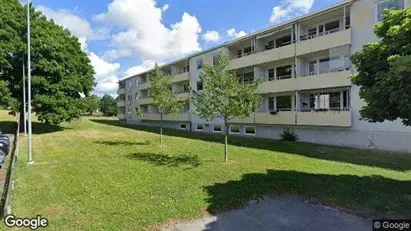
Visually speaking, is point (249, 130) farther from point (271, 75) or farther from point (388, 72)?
point (388, 72)

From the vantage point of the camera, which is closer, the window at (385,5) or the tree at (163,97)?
the window at (385,5)

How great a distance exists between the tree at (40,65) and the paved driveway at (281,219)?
78.6 ft

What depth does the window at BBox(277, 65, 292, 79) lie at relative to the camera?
26.1 metres

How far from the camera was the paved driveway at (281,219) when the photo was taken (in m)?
7.25

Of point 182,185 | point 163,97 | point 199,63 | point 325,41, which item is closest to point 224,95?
point 182,185

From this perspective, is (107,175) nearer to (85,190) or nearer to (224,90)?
(85,190)

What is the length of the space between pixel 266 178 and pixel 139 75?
49.6 meters

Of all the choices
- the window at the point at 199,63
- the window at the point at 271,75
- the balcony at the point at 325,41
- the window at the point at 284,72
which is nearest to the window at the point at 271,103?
the window at the point at 271,75

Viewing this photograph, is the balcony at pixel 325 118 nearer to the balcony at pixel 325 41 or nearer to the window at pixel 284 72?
the window at pixel 284 72

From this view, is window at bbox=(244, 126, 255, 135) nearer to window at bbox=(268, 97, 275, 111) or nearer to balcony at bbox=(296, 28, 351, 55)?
window at bbox=(268, 97, 275, 111)

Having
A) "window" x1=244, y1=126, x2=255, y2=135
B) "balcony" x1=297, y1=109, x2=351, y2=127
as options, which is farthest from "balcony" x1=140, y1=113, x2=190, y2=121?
"balcony" x1=297, y1=109, x2=351, y2=127

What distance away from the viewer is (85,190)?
9.85 metres

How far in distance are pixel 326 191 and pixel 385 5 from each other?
14555 millimetres

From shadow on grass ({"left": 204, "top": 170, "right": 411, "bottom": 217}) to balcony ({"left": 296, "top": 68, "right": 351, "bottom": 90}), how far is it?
33.6 ft
